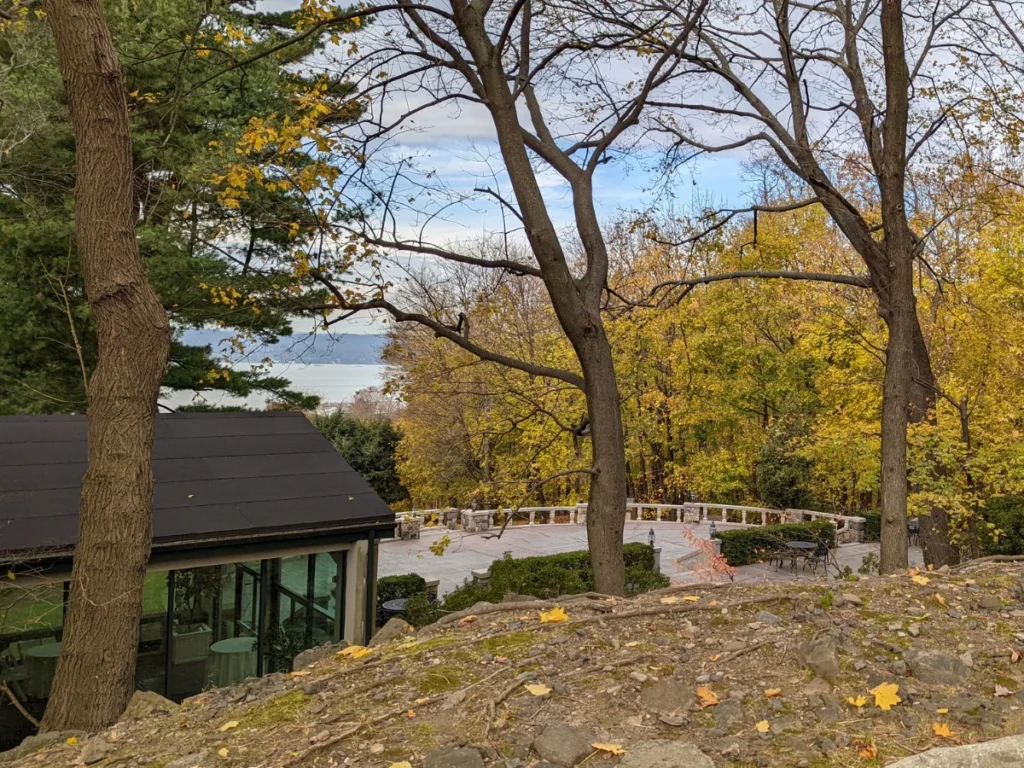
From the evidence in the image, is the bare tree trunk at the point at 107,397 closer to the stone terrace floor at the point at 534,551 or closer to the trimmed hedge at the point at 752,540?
the stone terrace floor at the point at 534,551

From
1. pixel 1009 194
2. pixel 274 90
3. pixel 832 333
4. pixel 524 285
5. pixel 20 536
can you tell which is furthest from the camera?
pixel 524 285

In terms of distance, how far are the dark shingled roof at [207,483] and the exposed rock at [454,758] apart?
5.76 m

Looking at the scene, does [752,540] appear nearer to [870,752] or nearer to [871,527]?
[871,527]

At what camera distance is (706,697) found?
3010 mm

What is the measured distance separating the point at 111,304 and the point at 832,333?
18789 millimetres

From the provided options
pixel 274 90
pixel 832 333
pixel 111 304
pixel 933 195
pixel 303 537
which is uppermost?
pixel 274 90

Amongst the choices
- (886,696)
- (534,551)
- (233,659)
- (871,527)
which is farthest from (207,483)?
(871,527)

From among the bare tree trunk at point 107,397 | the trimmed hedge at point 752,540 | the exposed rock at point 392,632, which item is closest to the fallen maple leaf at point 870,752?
the exposed rock at point 392,632

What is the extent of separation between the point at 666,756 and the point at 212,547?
6464 mm

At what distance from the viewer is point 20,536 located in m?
7.03

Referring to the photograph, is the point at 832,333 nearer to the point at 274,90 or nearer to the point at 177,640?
the point at 274,90

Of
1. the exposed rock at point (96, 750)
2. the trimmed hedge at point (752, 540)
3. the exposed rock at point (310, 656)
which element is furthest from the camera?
the trimmed hedge at point (752, 540)

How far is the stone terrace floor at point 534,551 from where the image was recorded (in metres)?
18.5

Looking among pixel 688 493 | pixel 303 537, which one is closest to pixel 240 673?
pixel 303 537
